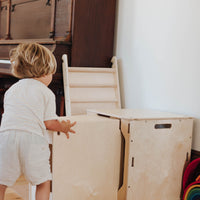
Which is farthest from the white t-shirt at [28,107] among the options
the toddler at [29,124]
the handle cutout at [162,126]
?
the handle cutout at [162,126]

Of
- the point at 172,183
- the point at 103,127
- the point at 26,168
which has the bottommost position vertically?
the point at 172,183

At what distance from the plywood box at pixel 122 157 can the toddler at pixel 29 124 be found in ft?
0.34

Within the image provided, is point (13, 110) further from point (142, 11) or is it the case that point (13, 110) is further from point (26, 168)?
point (142, 11)

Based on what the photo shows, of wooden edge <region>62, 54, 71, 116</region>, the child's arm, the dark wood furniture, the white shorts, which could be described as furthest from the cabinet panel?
the white shorts

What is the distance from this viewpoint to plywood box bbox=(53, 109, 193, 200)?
70.6 inches

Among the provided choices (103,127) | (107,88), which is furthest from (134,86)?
(103,127)

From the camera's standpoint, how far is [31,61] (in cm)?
165

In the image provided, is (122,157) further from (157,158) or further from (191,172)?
(191,172)

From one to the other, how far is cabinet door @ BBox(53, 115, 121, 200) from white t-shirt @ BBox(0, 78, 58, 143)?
0.47 feet

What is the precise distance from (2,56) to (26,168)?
70.9 inches

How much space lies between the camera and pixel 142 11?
2619 mm

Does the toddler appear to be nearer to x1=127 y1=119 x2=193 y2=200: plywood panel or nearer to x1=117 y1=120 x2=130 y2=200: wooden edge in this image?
x1=117 y1=120 x2=130 y2=200: wooden edge

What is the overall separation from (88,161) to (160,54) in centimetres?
99

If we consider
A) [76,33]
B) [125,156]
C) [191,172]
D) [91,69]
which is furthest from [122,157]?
[76,33]
